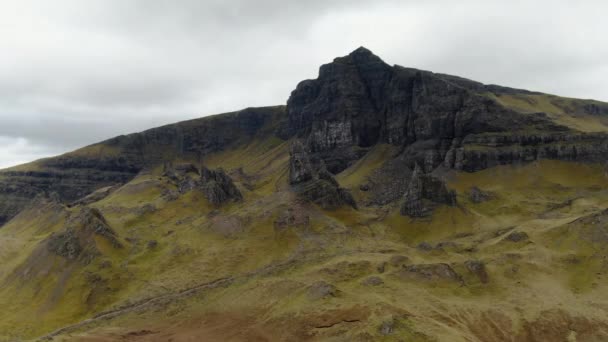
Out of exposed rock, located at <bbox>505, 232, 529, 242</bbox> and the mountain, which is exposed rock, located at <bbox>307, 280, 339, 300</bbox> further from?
exposed rock, located at <bbox>505, 232, 529, 242</bbox>

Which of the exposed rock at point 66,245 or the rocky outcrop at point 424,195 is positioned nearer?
the exposed rock at point 66,245

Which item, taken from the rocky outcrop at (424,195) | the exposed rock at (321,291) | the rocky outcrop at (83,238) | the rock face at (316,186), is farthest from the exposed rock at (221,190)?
the exposed rock at (321,291)

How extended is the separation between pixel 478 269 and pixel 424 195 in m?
40.6

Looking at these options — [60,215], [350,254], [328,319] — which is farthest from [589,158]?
[60,215]

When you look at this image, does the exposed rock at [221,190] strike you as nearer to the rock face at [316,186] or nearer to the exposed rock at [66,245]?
the rock face at [316,186]

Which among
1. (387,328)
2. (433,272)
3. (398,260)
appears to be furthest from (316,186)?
(387,328)

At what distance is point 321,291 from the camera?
270 feet

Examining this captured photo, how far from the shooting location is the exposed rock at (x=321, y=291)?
8144 centimetres

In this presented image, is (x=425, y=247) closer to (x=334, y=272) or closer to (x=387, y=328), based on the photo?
(x=334, y=272)

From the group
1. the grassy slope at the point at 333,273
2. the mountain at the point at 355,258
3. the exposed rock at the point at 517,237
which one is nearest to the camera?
the grassy slope at the point at 333,273

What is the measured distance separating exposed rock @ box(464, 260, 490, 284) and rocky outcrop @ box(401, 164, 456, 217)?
1387 inches

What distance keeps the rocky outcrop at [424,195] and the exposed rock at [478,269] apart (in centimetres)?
3523

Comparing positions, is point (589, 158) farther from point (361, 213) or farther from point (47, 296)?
point (47, 296)

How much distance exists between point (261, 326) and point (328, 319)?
12.2 meters
